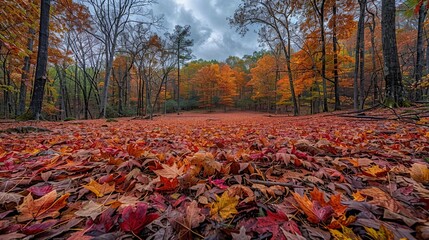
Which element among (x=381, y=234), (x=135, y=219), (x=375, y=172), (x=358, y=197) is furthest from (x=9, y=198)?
(x=375, y=172)

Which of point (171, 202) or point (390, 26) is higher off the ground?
point (390, 26)

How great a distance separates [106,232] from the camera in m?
0.65

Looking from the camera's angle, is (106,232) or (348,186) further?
(348,186)

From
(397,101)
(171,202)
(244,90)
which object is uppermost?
(244,90)

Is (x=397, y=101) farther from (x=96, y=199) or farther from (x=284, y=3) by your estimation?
(x=284, y=3)

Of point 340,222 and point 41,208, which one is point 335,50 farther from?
point 41,208

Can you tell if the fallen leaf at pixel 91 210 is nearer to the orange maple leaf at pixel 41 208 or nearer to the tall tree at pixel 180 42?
the orange maple leaf at pixel 41 208

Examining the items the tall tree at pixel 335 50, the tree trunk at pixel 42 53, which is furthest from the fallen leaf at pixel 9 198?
the tall tree at pixel 335 50

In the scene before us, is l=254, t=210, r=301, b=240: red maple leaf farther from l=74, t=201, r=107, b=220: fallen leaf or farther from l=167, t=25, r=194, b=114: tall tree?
l=167, t=25, r=194, b=114: tall tree

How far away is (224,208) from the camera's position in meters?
0.77

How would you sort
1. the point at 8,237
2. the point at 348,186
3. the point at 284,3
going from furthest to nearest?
the point at 284,3 → the point at 348,186 → the point at 8,237

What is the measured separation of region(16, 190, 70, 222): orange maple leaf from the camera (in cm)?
73

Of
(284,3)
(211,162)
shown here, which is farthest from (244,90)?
(211,162)

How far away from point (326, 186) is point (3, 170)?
200 cm
